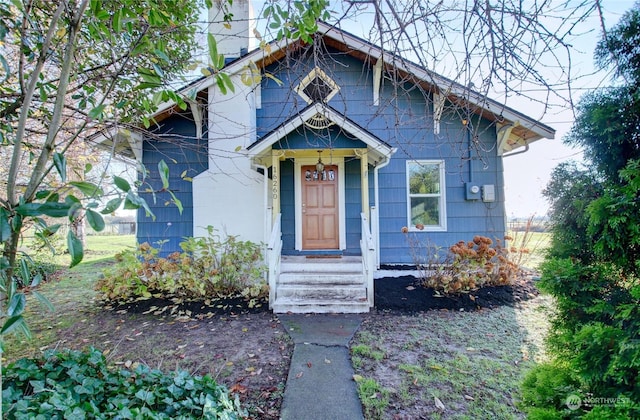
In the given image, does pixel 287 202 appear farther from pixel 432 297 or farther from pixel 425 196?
pixel 432 297

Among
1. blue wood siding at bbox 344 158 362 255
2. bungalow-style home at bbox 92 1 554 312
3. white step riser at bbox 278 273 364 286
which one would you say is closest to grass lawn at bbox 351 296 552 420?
white step riser at bbox 278 273 364 286

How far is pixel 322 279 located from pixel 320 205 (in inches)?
80.7

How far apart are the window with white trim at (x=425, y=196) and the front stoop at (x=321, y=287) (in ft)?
6.88

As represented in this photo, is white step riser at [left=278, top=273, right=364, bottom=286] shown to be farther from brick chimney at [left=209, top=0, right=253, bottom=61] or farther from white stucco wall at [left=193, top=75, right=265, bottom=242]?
brick chimney at [left=209, top=0, right=253, bottom=61]

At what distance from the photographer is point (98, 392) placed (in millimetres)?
2131

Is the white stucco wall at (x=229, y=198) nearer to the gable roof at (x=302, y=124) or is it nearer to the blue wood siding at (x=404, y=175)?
the blue wood siding at (x=404, y=175)

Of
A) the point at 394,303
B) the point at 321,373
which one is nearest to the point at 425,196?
the point at 394,303

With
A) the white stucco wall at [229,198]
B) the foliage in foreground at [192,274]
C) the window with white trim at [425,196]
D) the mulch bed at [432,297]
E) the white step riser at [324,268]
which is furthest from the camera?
the window with white trim at [425,196]

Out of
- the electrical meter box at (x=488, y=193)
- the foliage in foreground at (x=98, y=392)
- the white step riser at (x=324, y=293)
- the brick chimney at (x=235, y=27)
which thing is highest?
the brick chimney at (x=235, y=27)

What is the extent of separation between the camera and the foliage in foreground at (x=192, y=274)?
5.50 m

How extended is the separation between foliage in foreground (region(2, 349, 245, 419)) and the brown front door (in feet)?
15.6

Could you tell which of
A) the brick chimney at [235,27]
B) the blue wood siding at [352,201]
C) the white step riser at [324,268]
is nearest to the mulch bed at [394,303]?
the white step riser at [324,268]

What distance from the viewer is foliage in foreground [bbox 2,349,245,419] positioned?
1816 millimetres

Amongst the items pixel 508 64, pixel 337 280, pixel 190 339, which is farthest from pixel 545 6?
pixel 190 339
